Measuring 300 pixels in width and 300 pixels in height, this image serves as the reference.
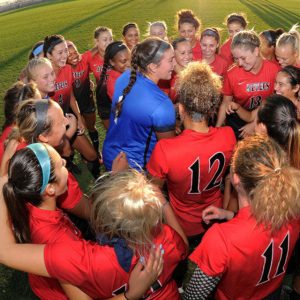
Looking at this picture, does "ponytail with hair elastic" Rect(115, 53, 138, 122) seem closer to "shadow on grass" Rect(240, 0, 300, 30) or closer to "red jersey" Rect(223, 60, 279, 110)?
"red jersey" Rect(223, 60, 279, 110)

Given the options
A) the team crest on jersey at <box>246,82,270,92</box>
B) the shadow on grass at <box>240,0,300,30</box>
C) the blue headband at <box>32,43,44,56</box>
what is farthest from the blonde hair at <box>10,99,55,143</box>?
the shadow on grass at <box>240,0,300,30</box>

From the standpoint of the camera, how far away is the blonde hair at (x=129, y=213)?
78.2 inches

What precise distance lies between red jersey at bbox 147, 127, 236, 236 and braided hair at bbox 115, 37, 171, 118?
2.59 ft

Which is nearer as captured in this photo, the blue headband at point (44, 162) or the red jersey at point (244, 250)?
the red jersey at point (244, 250)

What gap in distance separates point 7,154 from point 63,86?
2.53m

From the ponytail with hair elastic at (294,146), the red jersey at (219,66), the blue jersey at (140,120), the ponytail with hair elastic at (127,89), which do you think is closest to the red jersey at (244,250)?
the ponytail with hair elastic at (294,146)

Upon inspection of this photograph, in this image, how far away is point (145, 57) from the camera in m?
3.49

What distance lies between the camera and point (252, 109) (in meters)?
5.09

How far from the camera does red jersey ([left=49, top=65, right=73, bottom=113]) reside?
5.38m

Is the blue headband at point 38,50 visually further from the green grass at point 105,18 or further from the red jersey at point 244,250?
the green grass at point 105,18

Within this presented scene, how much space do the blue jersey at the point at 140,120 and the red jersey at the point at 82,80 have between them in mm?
2592

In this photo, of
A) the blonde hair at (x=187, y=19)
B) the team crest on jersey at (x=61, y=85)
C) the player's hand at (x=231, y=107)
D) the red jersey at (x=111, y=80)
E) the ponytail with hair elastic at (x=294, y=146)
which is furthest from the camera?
the blonde hair at (x=187, y=19)

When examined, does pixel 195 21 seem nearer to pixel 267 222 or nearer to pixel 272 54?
pixel 272 54

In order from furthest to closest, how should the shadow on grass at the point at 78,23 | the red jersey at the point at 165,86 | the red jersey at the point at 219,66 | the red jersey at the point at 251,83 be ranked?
the shadow on grass at the point at 78,23 → the red jersey at the point at 219,66 → the red jersey at the point at 165,86 → the red jersey at the point at 251,83
